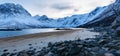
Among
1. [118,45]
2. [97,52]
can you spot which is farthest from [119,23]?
[97,52]

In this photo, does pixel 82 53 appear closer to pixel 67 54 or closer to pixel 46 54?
pixel 67 54

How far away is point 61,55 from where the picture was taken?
693 inches

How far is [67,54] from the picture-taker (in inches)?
672

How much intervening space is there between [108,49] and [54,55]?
4.02 m

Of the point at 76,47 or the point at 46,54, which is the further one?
the point at 46,54

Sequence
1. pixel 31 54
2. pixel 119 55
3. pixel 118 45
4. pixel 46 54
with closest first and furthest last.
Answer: pixel 119 55 < pixel 118 45 < pixel 46 54 < pixel 31 54

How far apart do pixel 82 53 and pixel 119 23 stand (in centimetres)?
1867

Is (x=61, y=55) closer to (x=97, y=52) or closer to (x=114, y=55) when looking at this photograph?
(x=97, y=52)

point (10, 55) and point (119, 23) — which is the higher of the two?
point (119, 23)

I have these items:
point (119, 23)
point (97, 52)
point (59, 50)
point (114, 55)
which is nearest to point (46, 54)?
point (59, 50)

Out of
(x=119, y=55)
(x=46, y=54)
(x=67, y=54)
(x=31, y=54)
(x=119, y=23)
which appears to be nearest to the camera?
(x=119, y=55)

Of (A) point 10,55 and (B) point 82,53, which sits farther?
(A) point 10,55

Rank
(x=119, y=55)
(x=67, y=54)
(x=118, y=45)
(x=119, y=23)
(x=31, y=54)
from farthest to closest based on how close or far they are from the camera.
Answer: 1. (x=119, y=23)
2. (x=31, y=54)
3. (x=118, y=45)
4. (x=67, y=54)
5. (x=119, y=55)

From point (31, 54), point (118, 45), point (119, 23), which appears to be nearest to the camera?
point (118, 45)
